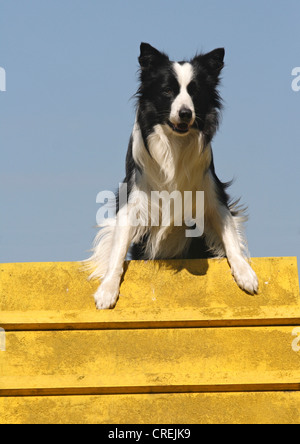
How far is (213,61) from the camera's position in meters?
4.96

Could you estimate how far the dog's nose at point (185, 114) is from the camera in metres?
4.57

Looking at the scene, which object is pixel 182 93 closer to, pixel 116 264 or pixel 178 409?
pixel 116 264

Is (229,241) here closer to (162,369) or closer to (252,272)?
(252,272)

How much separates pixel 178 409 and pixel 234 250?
1.30 meters

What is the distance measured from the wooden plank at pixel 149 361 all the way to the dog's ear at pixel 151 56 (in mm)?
2086

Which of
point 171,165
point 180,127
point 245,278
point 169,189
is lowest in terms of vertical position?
point 245,278

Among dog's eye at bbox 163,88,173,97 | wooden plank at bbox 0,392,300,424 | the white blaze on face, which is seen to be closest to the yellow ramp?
wooden plank at bbox 0,392,300,424

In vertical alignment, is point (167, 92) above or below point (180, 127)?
above

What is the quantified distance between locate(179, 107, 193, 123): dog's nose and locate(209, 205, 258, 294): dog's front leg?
2.58 ft

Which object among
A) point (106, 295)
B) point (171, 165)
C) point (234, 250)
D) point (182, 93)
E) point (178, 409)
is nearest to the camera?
point (178, 409)

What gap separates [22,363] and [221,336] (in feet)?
4.59

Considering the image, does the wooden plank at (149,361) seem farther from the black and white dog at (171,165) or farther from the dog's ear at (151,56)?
the dog's ear at (151,56)

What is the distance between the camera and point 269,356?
14.1 feet

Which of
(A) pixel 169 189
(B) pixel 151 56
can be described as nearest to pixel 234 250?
(A) pixel 169 189
